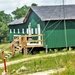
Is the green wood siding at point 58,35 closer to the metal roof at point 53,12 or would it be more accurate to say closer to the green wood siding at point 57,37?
the green wood siding at point 57,37

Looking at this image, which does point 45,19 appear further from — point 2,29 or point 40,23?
point 2,29

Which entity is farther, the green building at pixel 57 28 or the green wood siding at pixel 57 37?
the green wood siding at pixel 57 37

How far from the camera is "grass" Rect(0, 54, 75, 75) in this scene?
19562 millimetres

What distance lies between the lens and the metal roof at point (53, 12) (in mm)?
27953

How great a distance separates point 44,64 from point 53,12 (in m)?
9.55

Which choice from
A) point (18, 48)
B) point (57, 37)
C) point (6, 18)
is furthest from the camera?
point (6, 18)

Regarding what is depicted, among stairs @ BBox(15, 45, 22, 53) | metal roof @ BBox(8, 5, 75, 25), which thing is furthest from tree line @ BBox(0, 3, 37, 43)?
stairs @ BBox(15, 45, 22, 53)

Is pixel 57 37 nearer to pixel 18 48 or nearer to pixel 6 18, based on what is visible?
pixel 18 48

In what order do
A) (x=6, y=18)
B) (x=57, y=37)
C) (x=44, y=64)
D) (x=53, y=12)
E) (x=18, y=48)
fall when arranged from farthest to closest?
(x=6, y=18), (x=53, y=12), (x=18, y=48), (x=57, y=37), (x=44, y=64)

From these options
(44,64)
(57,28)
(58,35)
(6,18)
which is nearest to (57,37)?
(58,35)

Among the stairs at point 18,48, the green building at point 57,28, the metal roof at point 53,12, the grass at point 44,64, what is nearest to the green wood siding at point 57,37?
the green building at point 57,28

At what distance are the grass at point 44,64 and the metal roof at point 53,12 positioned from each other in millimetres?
6705

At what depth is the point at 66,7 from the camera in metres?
30.9

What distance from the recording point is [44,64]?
2050cm
